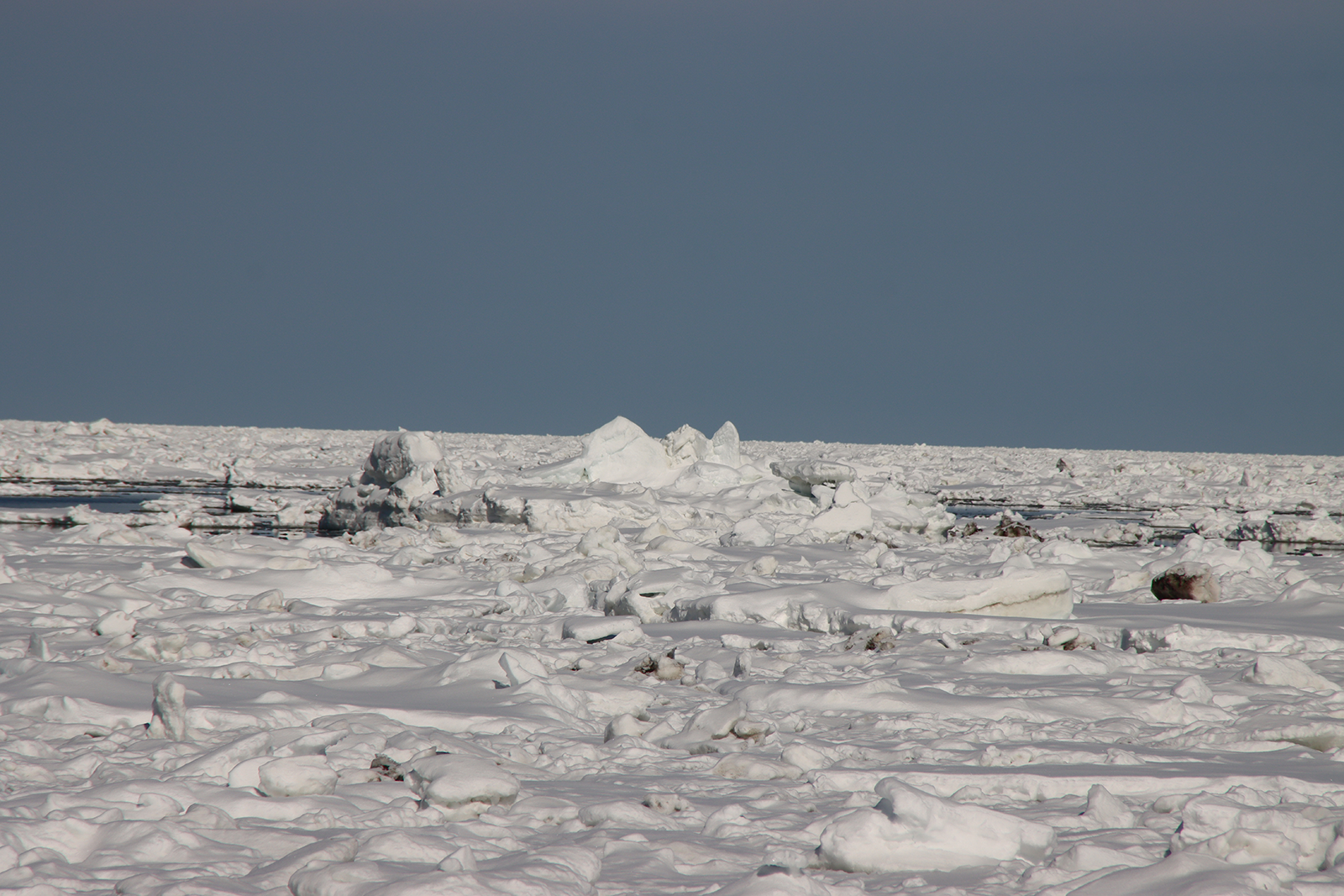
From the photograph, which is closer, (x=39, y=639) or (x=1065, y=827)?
(x=1065, y=827)

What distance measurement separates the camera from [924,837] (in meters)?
2.38

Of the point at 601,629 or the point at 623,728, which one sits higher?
the point at 601,629

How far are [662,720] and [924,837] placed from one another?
137 cm

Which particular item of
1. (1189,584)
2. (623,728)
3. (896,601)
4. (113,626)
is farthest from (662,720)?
(1189,584)

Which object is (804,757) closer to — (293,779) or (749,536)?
(293,779)

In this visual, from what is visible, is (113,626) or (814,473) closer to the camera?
(113,626)

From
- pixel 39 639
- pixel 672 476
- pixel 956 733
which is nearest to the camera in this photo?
pixel 956 733

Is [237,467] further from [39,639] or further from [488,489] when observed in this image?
[39,639]

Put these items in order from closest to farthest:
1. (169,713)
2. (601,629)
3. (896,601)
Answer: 1. (169,713)
2. (601,629)
3. (896,601)

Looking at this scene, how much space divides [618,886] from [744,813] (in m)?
0.54

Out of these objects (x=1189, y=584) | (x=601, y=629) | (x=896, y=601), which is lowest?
(x=601, y=629)

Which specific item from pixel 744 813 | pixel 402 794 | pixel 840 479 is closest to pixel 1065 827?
pixel 744 813

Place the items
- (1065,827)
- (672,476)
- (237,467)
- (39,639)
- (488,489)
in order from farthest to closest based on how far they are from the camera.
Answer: (237,467) → (672,476) → (488,489) → (39,639) → (1065,827)

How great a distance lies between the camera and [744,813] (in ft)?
8.75
